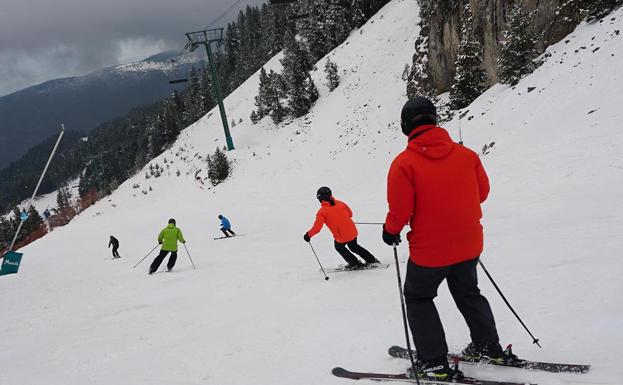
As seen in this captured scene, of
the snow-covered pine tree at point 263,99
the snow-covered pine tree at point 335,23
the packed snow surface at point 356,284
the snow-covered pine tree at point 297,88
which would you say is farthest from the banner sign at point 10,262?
the snow-covered pine tree at point 335,23

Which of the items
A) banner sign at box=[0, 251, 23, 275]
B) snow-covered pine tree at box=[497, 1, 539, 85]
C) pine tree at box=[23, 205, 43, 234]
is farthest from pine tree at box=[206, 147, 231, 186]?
pine tree at box=[23, 205, 43, 234]

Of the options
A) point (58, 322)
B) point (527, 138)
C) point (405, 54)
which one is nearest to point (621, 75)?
point (527, 138)

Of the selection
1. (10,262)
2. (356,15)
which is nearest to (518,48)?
(10,262)

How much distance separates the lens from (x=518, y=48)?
16984 millimetres

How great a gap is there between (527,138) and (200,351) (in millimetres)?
12345

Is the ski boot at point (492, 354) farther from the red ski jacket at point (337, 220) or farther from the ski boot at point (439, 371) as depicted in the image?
the red ski jacket at point (337, 220)

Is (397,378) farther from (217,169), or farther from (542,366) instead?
(217,169)

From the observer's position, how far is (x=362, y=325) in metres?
4.68

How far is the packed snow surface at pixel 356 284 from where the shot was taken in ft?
13.1

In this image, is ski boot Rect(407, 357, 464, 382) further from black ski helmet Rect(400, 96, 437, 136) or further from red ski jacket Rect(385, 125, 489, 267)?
black ski helmet Rect(400, 96, 437, 136)

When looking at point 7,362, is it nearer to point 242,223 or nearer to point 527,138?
point 527,138

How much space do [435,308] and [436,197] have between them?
35.8 inches

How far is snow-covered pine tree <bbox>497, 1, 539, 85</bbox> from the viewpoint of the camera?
16656 millimetres

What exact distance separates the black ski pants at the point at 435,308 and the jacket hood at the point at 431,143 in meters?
0.84
